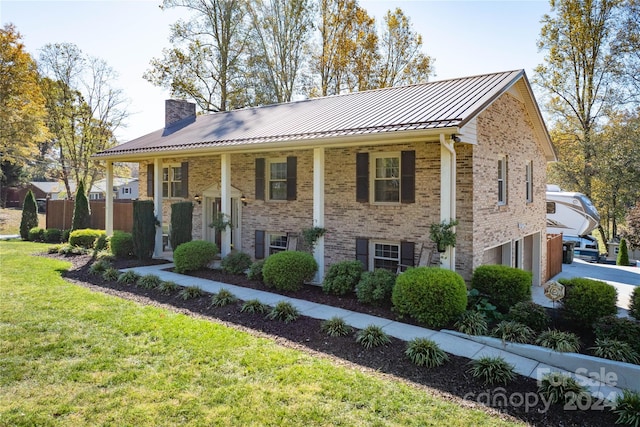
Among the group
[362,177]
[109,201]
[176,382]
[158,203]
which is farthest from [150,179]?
[176,382]

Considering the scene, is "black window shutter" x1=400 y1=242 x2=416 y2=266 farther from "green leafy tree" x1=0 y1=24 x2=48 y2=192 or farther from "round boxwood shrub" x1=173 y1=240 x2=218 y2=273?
Answer: "green leafy tree" x1=0 y1=24 x2=48 y2=192

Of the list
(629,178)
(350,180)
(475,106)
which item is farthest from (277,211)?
(629,178)

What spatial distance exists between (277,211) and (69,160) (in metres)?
22.3

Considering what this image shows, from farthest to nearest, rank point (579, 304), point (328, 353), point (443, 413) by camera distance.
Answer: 1. point (579, 304)
2. point (328, 353)
3. point (443, 413)

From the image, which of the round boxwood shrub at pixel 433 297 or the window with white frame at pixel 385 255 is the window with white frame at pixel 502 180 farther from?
the round boxwood shrub at pixel 433 297

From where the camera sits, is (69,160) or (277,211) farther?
(69,160)

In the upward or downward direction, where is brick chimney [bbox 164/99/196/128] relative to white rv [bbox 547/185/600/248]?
Answer: upward

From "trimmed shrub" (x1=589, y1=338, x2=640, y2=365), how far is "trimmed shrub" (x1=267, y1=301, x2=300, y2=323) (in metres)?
4.77

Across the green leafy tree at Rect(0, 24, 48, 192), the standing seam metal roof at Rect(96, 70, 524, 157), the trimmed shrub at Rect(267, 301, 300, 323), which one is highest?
the green leafy tree at Rect(0, 24, 48, 192)

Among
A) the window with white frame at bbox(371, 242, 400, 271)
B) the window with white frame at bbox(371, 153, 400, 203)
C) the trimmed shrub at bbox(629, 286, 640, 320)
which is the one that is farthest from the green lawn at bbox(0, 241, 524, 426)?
the window with white frame at bbox(371, 153, 400, 203)

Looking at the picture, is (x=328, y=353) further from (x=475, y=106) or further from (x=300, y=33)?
(x=300, y=33)

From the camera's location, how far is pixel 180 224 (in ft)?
40.5

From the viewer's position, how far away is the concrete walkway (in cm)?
529

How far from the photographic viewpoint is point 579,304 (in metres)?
6.80
